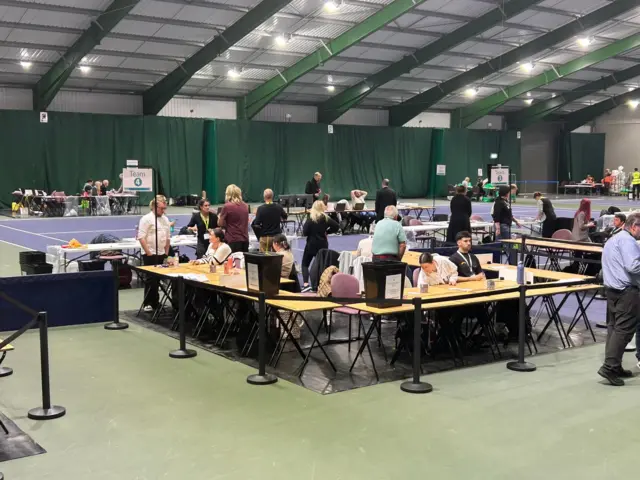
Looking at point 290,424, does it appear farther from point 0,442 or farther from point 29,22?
point 29,22

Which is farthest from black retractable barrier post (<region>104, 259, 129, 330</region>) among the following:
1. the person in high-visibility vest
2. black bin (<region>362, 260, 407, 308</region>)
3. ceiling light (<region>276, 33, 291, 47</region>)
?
the person in high-visibility vest

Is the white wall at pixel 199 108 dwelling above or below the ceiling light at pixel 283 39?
below

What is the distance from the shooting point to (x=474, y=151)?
39.3 metres

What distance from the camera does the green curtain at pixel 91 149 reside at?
27.3 metres

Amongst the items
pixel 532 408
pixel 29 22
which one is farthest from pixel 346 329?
pixel 29 22

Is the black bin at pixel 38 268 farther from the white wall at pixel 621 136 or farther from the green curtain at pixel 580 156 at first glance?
the white wall at pixel 621 136

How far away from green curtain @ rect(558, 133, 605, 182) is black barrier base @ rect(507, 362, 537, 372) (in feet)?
124

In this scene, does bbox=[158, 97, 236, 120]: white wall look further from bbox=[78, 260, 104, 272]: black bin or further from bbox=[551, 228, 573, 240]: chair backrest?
bbox=[551, 228, 573, 240]: chair backrest

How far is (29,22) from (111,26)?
2.37 metres

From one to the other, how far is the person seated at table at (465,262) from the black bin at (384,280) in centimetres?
172

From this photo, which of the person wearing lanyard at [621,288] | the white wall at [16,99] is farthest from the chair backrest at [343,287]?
the white wall at [16,99]

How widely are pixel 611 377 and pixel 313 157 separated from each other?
92.7 ft

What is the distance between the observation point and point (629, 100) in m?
39.6

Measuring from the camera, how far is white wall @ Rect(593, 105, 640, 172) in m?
42.2
